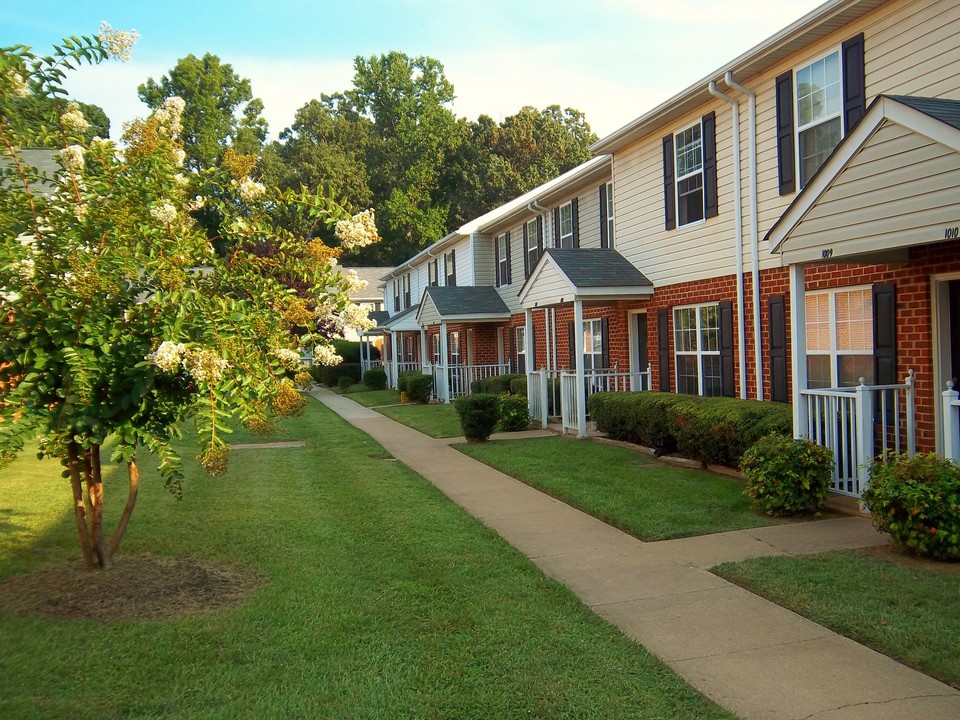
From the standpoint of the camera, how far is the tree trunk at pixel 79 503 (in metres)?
6.21

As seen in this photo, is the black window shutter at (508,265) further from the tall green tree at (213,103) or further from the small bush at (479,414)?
the tall green tree at (213,103)

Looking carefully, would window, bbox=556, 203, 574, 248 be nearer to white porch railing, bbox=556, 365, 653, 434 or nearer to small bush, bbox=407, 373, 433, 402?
white porch railing, bbox=556, 365, 653, 434

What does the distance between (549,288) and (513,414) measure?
2748 millimetres

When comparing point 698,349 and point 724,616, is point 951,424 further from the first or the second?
point 698,349

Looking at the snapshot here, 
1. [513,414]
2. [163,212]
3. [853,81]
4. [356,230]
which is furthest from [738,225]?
[163,212]

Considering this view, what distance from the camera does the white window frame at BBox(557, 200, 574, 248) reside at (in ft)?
64.1

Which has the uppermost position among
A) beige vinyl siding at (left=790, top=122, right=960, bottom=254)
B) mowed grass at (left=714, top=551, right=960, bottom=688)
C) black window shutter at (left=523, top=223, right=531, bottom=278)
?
black window shutter at (left=523, top=223, right=531, bottom=278)

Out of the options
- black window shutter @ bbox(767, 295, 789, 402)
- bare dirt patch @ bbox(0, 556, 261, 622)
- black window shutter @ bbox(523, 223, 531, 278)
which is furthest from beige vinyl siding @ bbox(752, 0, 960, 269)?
black window shutter @ bbox(523, 223, 531, 278)

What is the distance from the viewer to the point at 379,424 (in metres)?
20.5

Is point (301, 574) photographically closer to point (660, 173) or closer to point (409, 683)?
point (409, 683)

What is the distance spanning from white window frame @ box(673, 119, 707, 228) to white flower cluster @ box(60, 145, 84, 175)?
32.3 feet

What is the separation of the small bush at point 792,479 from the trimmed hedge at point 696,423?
640 millimetres

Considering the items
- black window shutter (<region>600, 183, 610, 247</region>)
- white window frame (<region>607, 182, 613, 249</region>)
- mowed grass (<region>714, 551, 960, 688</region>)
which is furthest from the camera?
black window shutter (<region>600, 183, 610, 247</region>)

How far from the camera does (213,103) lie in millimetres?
54375
